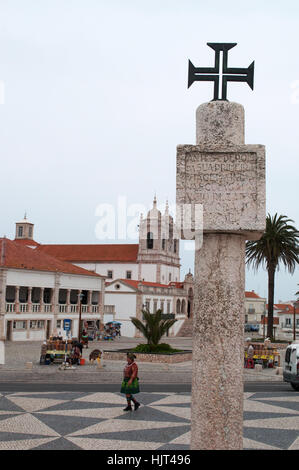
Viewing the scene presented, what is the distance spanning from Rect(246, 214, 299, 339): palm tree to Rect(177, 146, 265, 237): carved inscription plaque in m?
38.3

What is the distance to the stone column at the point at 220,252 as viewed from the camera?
5.38 meters

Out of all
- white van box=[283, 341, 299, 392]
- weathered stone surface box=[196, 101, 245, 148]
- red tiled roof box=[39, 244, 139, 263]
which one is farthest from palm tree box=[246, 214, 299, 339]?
red tiled roof box=[39, 244, 139, 263]

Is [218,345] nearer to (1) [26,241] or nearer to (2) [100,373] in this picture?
(2) [100,373]

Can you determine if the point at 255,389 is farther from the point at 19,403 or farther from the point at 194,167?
the point at 194,167

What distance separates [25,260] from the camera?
47.7m

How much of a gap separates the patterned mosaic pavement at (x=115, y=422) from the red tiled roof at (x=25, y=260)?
97.6 ft

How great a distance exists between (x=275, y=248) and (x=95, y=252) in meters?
55.1

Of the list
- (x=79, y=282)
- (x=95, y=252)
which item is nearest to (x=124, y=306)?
(x=79, y=282)

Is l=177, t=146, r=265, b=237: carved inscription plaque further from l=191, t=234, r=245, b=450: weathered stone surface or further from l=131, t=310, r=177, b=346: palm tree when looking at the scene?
l=131, t=310, r=177, b=346: palm tree

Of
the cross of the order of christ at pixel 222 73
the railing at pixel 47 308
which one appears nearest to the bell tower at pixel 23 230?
the railing at pixel 47 308

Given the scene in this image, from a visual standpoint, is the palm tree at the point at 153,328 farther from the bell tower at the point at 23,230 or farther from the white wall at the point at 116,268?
the bell tower at the point at 23,230
